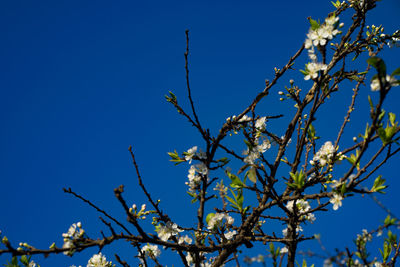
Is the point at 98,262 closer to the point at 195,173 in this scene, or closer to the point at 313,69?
the point at 195,173

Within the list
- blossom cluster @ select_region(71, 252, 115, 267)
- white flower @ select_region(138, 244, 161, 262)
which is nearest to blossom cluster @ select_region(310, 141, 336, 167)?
white flower @ select_region(138, 244, 161, 262)

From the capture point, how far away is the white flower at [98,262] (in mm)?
3082

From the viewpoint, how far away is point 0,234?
6.77 ft

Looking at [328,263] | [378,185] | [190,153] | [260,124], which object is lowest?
[328,263]

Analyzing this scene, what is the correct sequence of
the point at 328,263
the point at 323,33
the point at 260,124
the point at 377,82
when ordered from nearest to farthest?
the point at 377,82, the point at 328,263, the point at 323,33, the point at 260,124

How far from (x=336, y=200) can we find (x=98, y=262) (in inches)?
98.1

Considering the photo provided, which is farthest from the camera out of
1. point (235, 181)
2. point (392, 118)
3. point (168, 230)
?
point (168, 230)

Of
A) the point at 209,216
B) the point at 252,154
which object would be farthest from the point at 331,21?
the point at 209,216

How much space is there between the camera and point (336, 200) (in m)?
2.04

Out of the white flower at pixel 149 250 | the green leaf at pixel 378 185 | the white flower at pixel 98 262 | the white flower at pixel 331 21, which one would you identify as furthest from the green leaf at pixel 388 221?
the white flower at pixel 98 262

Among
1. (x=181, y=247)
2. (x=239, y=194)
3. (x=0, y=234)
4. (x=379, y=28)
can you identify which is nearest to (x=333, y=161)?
(x=239, y=194)

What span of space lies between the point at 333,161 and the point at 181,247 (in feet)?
4.59

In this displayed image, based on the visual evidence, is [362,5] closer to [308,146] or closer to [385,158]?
[308,146]

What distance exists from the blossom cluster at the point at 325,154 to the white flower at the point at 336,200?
0.39 metres
